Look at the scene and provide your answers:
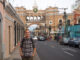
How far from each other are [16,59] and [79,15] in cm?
4398

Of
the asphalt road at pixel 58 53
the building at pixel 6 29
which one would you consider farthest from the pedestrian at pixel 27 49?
the asphalt road at pixel 58 53

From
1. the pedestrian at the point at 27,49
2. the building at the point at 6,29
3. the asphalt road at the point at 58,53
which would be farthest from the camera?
the asphalt road at the point at 58,53

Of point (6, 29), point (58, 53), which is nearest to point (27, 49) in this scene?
point (6, 29)

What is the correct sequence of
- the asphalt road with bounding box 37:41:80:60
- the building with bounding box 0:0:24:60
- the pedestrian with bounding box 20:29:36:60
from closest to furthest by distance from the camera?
the pedestrian with bounding box 20:29:36:60, the building with bounding box 0:0:24:60, the asphalt road with bounding box 37:41:80:60

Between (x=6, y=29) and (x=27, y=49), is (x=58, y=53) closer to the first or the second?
(x=6, y=29)

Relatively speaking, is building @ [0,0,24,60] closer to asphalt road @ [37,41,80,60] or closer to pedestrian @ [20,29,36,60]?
asphalt road @ [37,41,80,60]

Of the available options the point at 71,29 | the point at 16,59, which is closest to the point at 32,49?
the point at 16,59

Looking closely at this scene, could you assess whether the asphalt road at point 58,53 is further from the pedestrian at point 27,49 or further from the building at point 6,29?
the pedestrian at point 27,49

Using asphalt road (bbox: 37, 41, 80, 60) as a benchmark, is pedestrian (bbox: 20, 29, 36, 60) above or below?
above

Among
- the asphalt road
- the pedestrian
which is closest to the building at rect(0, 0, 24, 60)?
the asphalt road

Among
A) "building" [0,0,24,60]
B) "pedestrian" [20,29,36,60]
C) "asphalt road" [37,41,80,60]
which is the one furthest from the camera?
"asphalt road" [37,41,80,60]

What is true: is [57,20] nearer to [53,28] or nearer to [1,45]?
[53,28]

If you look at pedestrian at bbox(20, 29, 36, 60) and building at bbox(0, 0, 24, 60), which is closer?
pedestrian at bbox(20, 29, 36, 60)

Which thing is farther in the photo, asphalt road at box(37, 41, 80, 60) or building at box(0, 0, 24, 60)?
asphalt road at box(37, 41, 80, 60)
